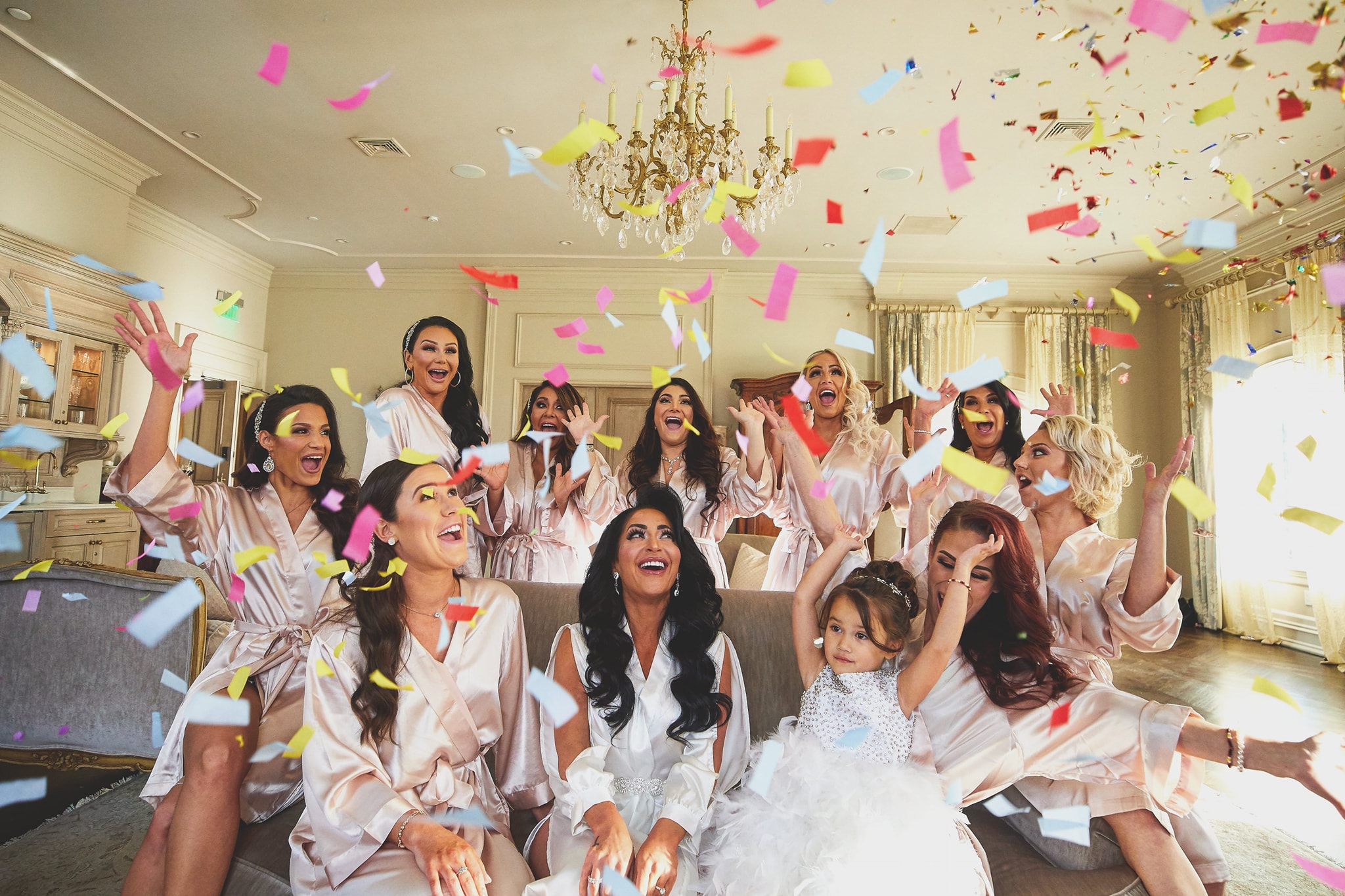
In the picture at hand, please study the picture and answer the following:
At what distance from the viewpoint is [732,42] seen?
12.5 ft

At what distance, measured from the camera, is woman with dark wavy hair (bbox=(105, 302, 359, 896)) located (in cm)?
162

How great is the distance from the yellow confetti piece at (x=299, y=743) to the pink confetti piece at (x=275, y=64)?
147 inches

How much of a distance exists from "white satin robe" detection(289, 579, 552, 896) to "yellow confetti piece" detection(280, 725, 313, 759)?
0.6 inches

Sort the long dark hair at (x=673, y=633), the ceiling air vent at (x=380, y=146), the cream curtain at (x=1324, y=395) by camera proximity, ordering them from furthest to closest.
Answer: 1. the cream curtain at (x=1324, y=395)
2. the ceiling air vent at (x=380, y=146)
3. the long dark hair at (x=673, y=633)

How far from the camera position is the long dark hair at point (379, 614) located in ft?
5.25

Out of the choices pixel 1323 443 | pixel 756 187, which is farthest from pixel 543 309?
pixel 1323 443

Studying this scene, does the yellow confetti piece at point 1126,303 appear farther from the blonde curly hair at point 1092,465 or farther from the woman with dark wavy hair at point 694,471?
the woman with dark wavy hair at point 694,471

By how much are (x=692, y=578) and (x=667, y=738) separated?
1.35ft

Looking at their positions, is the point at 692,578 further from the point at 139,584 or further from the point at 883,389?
the point at 883,389

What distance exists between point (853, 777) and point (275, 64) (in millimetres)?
4487

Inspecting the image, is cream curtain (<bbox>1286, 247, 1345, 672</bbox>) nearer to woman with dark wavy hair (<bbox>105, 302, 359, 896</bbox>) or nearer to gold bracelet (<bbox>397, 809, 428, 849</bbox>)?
gold bracelet (<bbox>397, 809, 428, 849</bbox>)

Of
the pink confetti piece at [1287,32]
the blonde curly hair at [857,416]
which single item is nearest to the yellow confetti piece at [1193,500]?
the blonde curly hair at [857,416]

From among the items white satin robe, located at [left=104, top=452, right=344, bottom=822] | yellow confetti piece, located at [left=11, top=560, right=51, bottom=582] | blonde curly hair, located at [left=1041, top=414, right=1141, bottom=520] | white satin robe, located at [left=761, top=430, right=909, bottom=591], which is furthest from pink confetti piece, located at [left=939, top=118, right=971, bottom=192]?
yellow confetti piece, located at [left=11, top=560, right=51, bottom=582]

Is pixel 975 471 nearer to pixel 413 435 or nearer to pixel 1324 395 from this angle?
pixel 413 435
